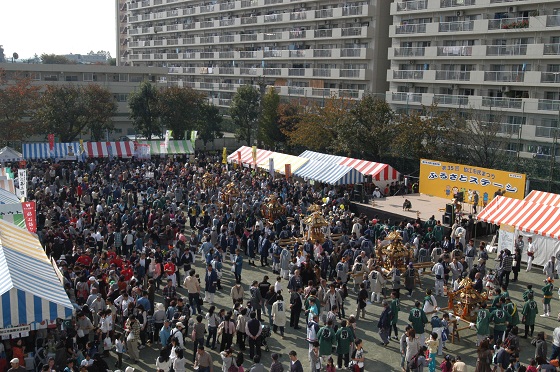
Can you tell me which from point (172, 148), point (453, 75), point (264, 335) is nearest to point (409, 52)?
point (453, 75)

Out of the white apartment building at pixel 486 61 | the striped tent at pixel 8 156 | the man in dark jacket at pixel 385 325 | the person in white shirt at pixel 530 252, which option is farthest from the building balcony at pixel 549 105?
the striped tent at pixel 8 156

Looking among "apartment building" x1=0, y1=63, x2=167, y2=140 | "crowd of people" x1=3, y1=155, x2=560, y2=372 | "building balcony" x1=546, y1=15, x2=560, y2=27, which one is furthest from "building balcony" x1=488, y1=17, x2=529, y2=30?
"apartment building" x1=0, y1=63, x2=167, y2=140

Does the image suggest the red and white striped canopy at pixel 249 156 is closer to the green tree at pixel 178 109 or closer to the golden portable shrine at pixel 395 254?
the green tree at pixel 178 109

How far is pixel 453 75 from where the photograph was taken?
37.5 metres

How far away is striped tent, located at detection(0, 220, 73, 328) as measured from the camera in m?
10.3

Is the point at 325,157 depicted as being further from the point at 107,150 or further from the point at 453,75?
the point at 107,150

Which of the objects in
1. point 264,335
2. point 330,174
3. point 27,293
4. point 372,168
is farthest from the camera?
Answer: point 372,168

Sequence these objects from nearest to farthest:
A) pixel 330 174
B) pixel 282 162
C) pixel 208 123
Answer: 1. pixel 330 174
2. pixel 282 162
3. pixel 208 123

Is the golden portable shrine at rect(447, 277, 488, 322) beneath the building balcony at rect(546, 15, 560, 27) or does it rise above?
beneath

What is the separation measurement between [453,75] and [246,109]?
1666 centimetres

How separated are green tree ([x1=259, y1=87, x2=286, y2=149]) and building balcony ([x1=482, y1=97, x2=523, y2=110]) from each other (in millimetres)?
14842

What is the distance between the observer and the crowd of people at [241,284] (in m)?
11.3

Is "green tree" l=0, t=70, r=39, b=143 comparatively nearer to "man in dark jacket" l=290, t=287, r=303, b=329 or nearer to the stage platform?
the stage platform

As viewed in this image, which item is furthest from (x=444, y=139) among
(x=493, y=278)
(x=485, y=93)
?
(x=493, y=278)
